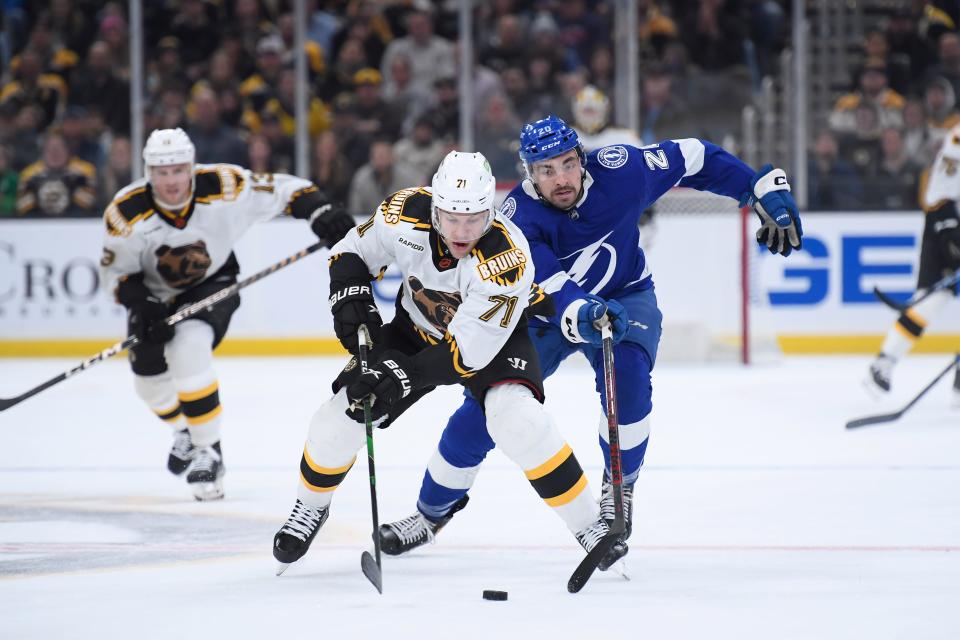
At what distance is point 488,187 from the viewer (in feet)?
10.1

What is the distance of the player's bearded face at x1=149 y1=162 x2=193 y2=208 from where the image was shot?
14.3 feet

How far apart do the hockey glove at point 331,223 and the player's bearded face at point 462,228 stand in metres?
1.34

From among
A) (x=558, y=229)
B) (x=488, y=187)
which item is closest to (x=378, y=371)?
(x=488, y=187)

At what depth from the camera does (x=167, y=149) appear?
4.35 meters

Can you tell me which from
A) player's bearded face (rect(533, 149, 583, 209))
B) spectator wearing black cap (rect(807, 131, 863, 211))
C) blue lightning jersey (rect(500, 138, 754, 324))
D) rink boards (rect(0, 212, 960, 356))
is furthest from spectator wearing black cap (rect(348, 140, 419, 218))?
player's bearded face (rect(533, 149, 583, 209))

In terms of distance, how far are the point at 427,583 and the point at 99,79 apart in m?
5.84

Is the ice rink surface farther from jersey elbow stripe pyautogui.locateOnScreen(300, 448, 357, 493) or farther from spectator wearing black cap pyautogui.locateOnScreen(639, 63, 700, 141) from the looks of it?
spectator wearing black cap pyautogui.locateOnScreen(639, 63, 700, 141)

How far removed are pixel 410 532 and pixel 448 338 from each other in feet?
1.94

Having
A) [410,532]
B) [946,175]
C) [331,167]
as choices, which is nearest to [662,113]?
[331,167]

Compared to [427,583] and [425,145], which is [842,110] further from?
[427,583]

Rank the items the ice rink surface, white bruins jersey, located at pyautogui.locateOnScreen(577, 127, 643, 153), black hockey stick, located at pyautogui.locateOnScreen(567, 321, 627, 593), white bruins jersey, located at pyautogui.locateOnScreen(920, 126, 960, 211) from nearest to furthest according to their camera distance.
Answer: the ice rink surface
black hockey stick, located at pyautogui.locateOnScreen(567, 321, 627, 593)
white bruins jersey, located at pyautogui.locateOnScreen(920, 126, 960, 211)
white bruins jersey, located at pyautogui.locateOnScreen(577, 127, 643, 153)

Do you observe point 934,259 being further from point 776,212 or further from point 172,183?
point 172,183

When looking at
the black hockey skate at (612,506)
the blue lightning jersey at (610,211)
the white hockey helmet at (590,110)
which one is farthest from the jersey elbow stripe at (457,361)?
the white hockey helmet at (590,110)

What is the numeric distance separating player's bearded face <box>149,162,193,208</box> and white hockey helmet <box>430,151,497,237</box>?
1.52m
